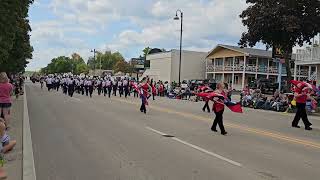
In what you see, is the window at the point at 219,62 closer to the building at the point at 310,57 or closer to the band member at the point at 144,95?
the building at the point at 310,57

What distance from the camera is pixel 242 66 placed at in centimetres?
7025

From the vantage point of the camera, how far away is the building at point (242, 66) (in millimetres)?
70250

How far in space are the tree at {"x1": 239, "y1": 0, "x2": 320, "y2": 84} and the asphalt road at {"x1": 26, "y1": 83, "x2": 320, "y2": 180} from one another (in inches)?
779

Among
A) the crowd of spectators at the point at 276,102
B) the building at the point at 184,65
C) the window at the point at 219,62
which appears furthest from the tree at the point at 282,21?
the building at the point at 184,65

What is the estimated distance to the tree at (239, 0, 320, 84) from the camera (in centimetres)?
3653

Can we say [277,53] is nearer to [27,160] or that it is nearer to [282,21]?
[282,21]

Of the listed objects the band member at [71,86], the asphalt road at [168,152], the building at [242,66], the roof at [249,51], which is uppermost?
the roof at [249,51]

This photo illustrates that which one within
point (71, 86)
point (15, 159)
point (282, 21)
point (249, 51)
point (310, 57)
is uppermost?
point (282, 21)

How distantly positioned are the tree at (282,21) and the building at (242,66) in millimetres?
29881

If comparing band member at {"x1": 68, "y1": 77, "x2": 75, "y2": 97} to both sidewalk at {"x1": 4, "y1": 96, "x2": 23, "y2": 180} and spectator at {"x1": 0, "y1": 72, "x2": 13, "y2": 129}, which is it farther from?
spectator at {"x1": 0, "y1": 72, "x2": 13, "y2": 129}

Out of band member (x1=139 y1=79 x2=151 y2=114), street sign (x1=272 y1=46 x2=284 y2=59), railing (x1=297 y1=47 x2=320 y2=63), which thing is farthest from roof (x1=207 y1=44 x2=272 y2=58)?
band member (x1=139 y1=79 x2=151 y2=114)

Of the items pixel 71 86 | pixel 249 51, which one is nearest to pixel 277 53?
pixel 71 86

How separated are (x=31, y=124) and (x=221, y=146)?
768 cm

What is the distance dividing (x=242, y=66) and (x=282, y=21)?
111 ft
